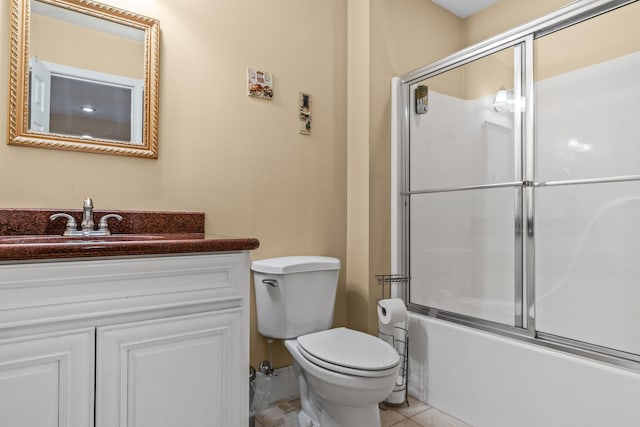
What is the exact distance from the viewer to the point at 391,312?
1.83 m

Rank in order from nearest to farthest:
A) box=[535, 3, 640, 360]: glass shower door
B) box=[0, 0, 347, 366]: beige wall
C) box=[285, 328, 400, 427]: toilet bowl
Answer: box=[285, 328, 400, 427]: toilet bowl → box=[0, 0, 347, 366]: beige wall → box=[535, 3, 640, 360]: glass shower door

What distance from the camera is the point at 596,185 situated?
176 centimetres

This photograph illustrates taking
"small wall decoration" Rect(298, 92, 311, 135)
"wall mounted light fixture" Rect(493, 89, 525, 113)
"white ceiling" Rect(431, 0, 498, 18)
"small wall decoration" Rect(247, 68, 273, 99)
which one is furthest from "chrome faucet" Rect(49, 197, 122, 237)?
"white ceiling" Rect(431, 0, 498, 18)

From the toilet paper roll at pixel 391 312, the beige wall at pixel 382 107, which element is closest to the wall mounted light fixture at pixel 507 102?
the beige wall at pixel 382 107

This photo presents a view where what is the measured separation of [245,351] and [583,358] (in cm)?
131

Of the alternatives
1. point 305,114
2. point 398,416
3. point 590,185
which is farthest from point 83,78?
point 590,185

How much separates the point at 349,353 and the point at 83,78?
1.52 m

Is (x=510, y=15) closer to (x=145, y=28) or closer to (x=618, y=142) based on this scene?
(x=618, y=142)

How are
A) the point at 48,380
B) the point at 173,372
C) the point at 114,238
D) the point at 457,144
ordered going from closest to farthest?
the point at 48,380 → the point at 173,372 → the point at 114,238 → the point at 457,144

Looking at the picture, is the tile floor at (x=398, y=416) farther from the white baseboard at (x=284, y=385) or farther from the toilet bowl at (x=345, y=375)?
the toilet bowl at (x=345, y=375)

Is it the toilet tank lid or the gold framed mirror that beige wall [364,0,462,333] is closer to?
the toilet tank lid

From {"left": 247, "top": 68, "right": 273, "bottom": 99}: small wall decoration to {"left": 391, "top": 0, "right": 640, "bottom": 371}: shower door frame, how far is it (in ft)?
2.51

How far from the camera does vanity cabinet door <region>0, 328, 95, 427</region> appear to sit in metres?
0.88

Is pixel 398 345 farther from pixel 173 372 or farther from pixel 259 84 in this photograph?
pixel 259 84
